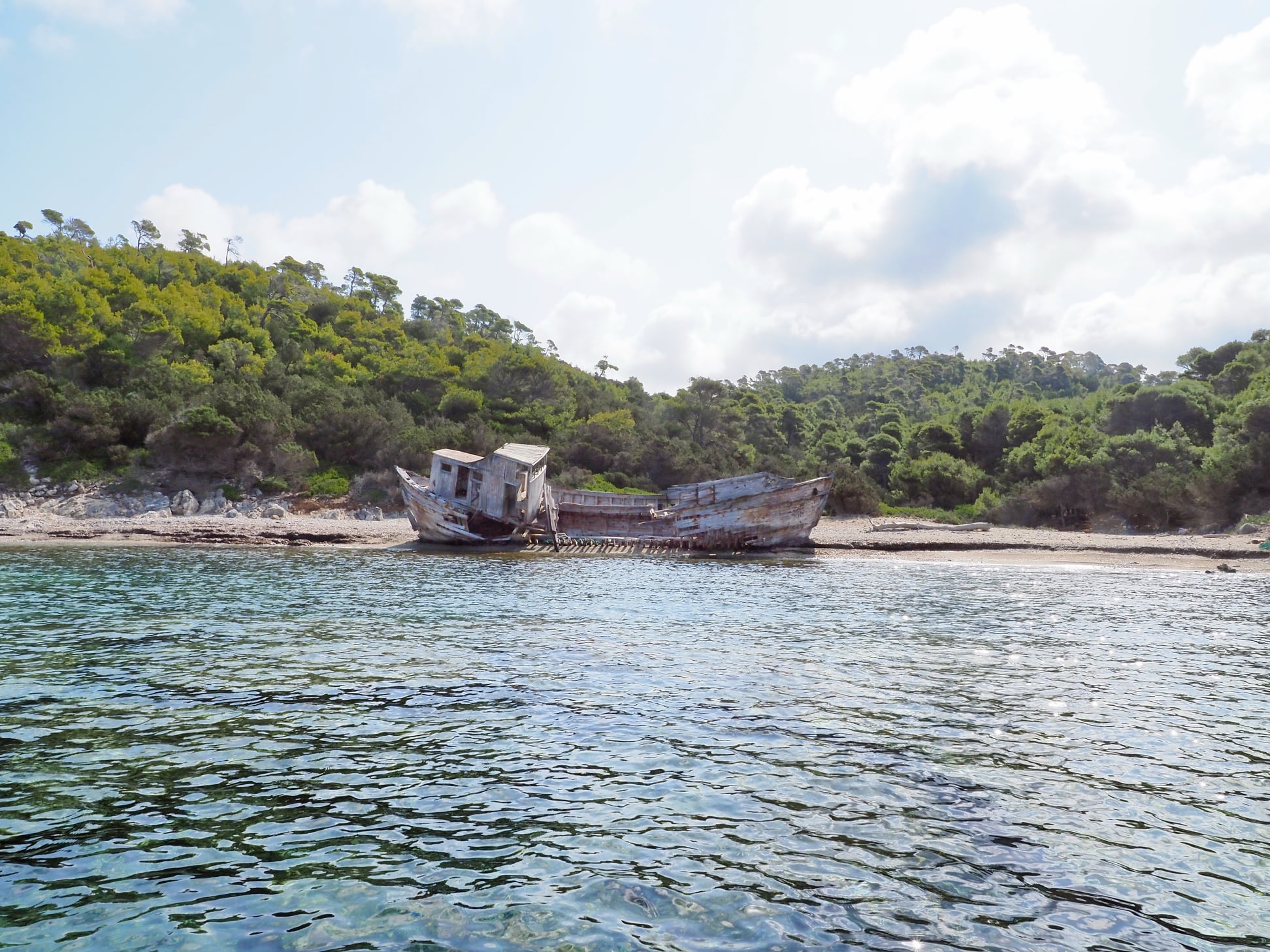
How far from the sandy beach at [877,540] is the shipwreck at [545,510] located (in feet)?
6.55

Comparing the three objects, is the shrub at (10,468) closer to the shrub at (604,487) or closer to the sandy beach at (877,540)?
the sandy beach at (877,540)

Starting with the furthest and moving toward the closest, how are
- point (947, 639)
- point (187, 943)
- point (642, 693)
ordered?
point (947, 639), point (642, 693), point (187, 943)

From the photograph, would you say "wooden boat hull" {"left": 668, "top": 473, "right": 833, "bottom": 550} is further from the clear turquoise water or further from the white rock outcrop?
the white rock outcrop

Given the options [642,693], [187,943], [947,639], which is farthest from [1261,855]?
[947,639]

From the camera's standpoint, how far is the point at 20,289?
4731 centimetres

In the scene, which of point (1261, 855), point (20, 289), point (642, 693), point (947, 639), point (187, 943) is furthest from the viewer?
point (20, 289)

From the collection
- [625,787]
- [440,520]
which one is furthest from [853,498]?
[625,787]

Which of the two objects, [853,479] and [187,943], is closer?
[187,943]

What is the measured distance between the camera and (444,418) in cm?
5356

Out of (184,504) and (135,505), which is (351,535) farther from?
(135,505)

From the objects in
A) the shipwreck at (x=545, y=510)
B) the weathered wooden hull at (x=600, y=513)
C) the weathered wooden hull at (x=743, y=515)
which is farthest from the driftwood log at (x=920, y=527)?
the weathered wooden hull at (x=600, y=513)

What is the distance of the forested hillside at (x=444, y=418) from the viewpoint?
39.6 m

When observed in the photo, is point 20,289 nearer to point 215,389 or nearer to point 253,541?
point 215,389

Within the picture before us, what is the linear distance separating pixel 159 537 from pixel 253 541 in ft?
11.4
